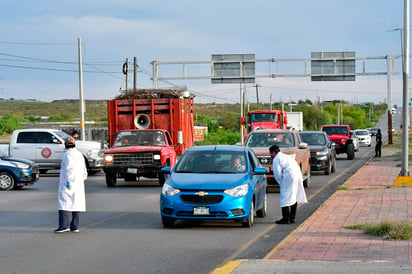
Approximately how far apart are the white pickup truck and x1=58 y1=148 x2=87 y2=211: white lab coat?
18.4 meters

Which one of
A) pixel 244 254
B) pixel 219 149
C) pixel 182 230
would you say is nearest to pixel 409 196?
pixel 219 149

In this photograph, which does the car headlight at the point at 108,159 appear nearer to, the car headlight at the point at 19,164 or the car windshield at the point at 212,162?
the car headlight at the point at 19,164

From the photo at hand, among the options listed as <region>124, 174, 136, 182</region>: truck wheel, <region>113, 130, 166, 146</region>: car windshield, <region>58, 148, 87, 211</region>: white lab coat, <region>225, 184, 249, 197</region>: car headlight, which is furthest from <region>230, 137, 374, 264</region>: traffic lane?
<region>124, 174, 136, 182</region>: truck wheel

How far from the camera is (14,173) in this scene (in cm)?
2445

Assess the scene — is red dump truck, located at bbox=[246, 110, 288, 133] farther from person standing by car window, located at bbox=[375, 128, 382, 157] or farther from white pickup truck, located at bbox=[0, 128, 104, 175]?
white pickup truck, located at bbox=[0, 128, 104, 175]

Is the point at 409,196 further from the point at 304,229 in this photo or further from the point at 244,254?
the point at 244,254

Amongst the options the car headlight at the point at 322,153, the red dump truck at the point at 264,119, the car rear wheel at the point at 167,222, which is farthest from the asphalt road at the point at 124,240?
the red dump truck at the point at 264,119

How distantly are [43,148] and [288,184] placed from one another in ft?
64.1

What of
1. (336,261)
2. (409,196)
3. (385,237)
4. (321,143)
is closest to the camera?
(336,261)

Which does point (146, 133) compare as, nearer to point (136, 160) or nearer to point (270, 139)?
point (136, 160)

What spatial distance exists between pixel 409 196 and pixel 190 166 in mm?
7015

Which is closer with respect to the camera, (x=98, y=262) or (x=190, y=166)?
(x=98, y=262)

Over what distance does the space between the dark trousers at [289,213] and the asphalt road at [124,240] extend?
245 millimetres

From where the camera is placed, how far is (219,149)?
1527 centimetres
